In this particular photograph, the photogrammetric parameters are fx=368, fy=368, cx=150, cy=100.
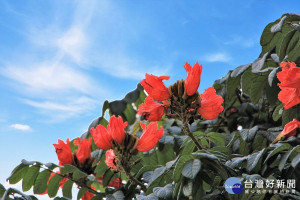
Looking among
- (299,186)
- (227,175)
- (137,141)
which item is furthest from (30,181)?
(299,186)

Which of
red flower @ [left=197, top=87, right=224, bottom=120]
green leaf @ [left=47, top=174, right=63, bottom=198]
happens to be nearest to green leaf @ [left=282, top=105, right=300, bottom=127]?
red flower @ [left=197, top=87, right=224, bottom=120]

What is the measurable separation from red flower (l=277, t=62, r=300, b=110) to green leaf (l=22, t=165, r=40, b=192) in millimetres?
1043

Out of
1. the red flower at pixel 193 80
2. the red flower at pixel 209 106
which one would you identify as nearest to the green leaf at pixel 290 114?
the red flower at pixel 209 106

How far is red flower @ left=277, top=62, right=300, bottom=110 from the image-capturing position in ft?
3.97

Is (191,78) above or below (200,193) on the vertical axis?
above

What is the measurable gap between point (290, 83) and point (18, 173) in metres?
1.14

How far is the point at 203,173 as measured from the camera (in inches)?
40.9

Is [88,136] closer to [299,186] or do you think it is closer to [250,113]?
[250,113]

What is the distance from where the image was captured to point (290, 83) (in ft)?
4.01

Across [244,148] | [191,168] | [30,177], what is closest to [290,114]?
[244,148]

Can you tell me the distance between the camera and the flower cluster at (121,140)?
52.1 inches

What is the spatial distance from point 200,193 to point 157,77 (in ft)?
1.27

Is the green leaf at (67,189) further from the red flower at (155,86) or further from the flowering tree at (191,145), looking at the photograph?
the red flower at (155,86)

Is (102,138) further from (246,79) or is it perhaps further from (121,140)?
(246,79)
